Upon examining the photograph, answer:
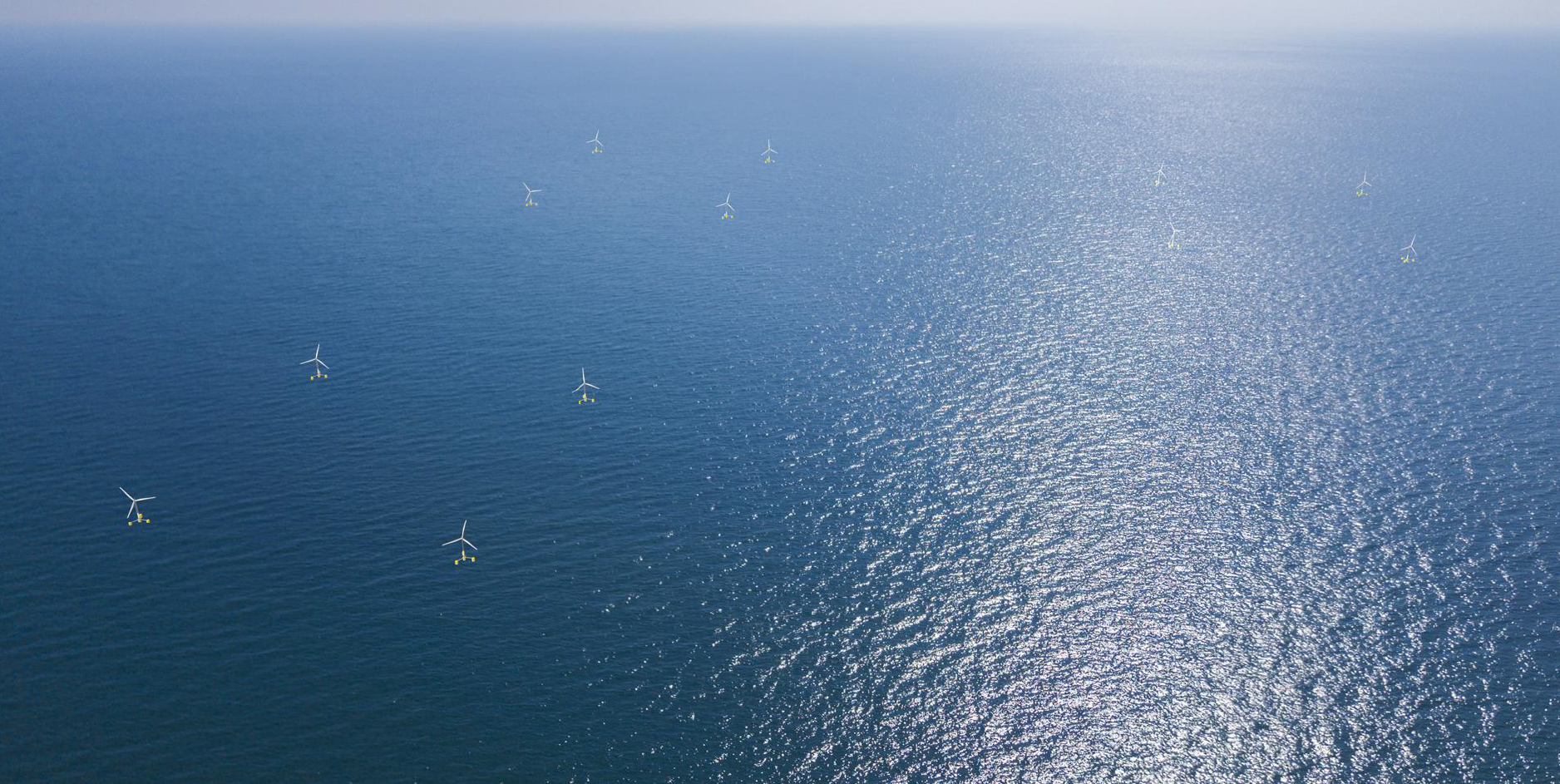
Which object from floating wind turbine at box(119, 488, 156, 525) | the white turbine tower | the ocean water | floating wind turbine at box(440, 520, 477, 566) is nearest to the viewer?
the ocean water

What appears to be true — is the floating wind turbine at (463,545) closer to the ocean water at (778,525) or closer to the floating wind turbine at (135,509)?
the ocean water at (778,525)

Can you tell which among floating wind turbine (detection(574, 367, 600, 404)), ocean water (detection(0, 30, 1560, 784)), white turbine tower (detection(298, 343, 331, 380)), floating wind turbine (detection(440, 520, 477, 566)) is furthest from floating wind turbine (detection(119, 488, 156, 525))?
floating wind turbine (detection(574, 367, 600, 404))

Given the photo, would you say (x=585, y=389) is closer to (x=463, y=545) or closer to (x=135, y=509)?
(x=463, y=545)

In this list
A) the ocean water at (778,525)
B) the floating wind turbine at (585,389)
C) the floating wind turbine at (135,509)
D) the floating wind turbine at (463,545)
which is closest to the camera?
the ocean water at (778,525)

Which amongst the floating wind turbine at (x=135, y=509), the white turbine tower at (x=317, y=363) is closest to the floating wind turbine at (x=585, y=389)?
the white turbine tower at (x=317, y=363)

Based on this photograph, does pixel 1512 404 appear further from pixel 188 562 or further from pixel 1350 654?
pixel 188 562

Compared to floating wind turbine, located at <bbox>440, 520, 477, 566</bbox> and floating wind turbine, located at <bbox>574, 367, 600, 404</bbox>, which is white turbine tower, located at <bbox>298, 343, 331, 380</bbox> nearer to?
floating wind turbine, located at <bbox>574, 367, 600, 404</bbox>

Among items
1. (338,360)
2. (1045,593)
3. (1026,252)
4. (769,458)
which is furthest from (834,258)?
(1045,593)

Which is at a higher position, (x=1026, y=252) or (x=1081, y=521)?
(x=1026, y=252)

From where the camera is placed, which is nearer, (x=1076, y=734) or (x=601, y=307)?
(x=1076, y=734)

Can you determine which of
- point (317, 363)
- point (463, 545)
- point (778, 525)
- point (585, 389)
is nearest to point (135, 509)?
point (317, 363)

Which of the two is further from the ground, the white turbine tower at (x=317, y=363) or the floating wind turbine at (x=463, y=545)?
the white turbine tower at (x=317, y=363)
